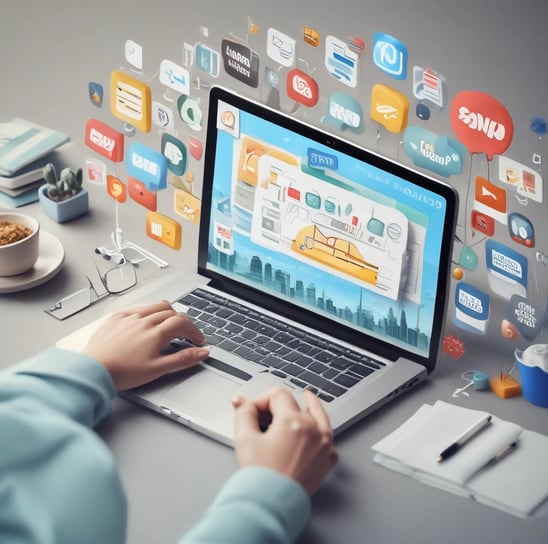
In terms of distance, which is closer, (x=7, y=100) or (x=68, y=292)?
(x=68, y=292)

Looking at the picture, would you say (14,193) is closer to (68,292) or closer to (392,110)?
(68,292)

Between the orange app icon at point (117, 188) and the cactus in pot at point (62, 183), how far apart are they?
6cm

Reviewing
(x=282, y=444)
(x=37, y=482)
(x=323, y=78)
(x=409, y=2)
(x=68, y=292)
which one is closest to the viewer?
(x=37, y=482)

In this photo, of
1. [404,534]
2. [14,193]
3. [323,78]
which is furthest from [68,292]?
[404,534]

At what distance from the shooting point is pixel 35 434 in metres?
1.21

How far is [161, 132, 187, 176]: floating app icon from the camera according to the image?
1.72 metres

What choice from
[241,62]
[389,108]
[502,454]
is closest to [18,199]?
[241,62]

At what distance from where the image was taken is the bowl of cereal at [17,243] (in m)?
1.69

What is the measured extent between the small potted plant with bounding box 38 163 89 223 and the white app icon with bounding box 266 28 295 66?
0.46 m

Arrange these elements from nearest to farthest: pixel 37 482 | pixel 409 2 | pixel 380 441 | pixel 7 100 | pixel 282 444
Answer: pixel 37 482, pixel 282 444, pixel 380 441, pixel 409 2, pixel 7 100

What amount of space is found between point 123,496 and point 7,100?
3.91 ft

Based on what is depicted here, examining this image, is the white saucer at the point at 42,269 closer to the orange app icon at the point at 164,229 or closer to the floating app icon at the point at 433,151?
the orange app icon at the point at 164,229

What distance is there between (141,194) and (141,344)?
38cm

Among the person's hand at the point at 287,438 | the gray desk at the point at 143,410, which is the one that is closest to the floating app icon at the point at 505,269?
the gray desk at the point at 143,410
